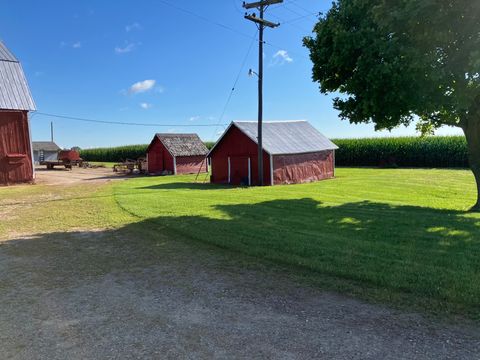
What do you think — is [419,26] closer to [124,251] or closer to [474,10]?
[474,10]

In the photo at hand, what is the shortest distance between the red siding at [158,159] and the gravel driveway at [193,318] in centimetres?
2886

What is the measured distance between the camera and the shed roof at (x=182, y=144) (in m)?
35.8

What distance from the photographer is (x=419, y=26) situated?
10234 mm

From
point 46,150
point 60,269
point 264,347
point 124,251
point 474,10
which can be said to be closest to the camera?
point 264,347

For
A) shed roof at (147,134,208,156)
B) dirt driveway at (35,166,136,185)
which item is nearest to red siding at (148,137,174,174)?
shed roof at (147,134,208,156)

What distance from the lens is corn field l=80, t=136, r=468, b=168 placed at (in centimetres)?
3860

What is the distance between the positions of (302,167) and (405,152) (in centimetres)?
2087

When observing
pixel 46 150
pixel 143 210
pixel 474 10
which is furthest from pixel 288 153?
pixel 46 150

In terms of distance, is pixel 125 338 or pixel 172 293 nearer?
pixel 125 338

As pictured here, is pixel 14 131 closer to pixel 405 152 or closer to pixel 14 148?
pixel 14 148

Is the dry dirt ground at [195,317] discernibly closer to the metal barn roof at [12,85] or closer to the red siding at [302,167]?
the red siding at [302,167]

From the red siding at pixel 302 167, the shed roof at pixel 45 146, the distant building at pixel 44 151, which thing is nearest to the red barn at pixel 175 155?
the red siding at pixel 302 167

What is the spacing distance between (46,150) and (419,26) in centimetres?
7316

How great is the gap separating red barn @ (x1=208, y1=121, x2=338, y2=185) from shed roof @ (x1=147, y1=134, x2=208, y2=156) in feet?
30.2
